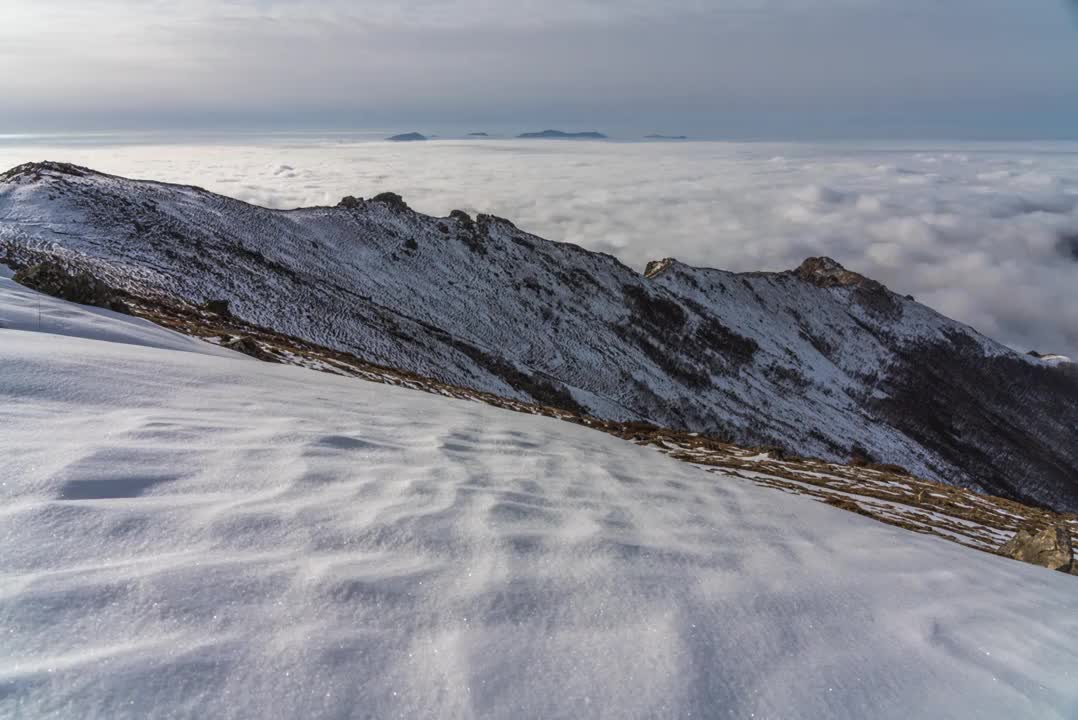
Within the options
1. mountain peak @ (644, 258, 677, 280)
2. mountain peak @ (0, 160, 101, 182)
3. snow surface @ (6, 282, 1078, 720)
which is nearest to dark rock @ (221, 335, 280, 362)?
snow surface @ (6, 282, 1078, 720)

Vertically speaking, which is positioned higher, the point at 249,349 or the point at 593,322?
the point at 249,349

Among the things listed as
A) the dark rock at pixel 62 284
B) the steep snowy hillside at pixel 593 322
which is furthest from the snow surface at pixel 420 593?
the steep snowy hillside at pixel 593 322

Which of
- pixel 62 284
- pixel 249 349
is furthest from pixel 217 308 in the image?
pixel 249 349

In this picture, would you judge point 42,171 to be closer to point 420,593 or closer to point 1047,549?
point 420,593

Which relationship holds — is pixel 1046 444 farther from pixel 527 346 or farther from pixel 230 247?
pixel 230 247

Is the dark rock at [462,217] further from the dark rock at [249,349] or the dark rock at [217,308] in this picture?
the dark rock at [249,349]

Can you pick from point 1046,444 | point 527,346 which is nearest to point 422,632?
point 527,346

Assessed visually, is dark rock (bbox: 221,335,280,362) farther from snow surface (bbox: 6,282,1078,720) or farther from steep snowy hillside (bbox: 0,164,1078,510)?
steep snowy hillside (bbox: 0,164,1078,510)

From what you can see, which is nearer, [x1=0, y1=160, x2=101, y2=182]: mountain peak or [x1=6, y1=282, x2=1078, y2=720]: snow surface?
[x1=6, y1=282, x2=1078, y2=720]: snow surface
